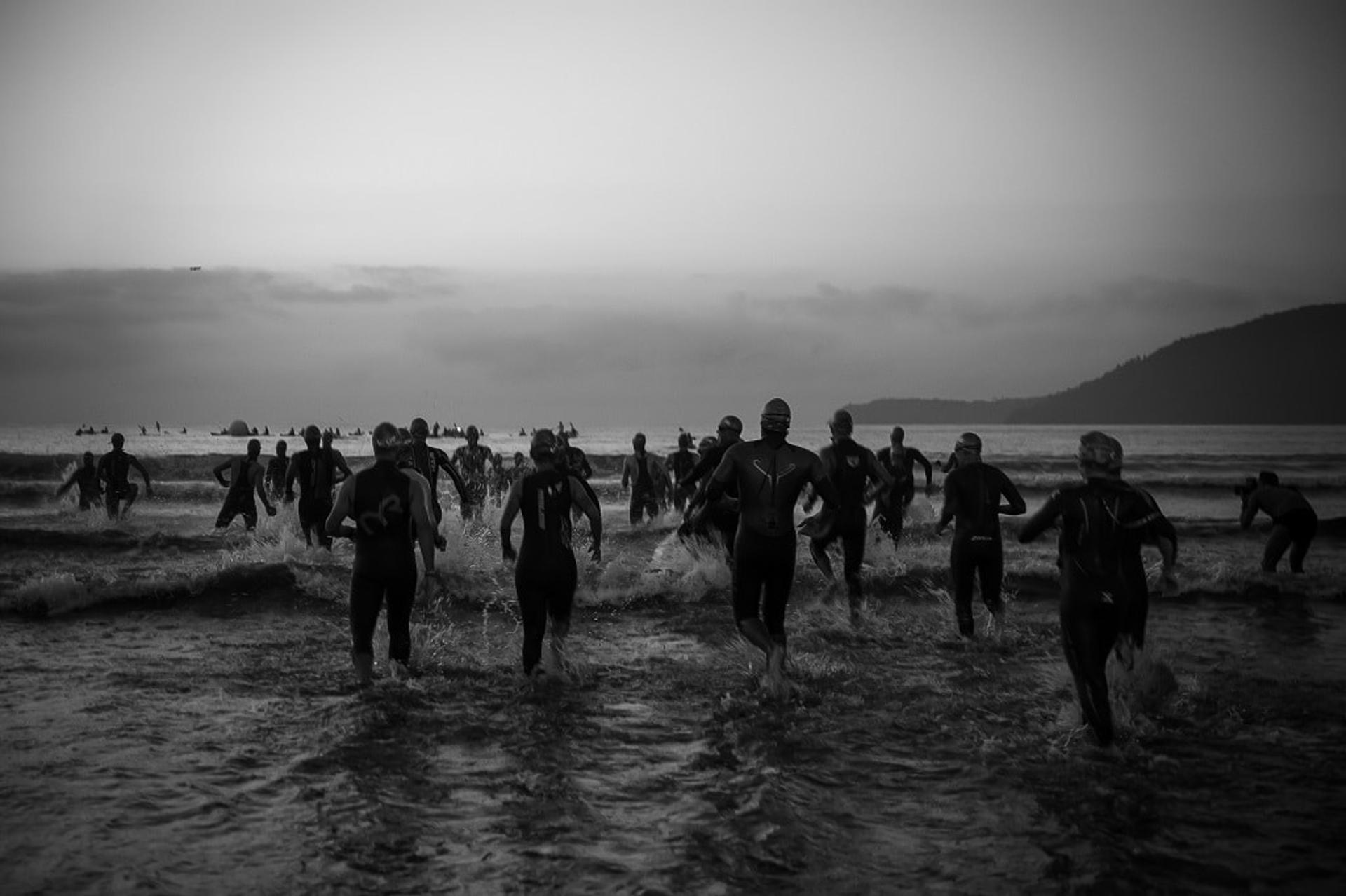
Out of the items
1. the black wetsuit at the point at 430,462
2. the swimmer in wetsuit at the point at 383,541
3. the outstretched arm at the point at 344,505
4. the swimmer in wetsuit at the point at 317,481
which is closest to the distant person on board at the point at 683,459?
the black wetsuit at the point at 430,462

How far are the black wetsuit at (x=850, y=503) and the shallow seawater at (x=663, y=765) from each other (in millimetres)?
722

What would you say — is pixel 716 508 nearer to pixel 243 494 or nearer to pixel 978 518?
pixel 978 518

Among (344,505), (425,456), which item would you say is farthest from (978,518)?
(425,456)

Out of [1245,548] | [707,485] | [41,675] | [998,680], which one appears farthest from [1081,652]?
[1245,548]

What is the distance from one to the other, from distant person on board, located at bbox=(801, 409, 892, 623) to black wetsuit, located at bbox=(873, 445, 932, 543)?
4068 millimetres

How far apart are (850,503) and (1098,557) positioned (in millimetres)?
4732

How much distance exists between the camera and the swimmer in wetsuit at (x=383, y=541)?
7.55 meters

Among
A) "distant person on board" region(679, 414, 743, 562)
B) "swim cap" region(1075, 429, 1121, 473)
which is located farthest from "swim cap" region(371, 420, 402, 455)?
"swim cap" region(1075, 429, 1121, 473)

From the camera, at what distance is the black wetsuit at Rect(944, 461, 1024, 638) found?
9312 mm

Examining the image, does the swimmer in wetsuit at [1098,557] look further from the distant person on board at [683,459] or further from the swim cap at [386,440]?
the distant person on board at [683,459]

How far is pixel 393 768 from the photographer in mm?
5879

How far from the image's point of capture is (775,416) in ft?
25.3

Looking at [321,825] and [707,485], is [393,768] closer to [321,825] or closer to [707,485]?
[321,825]

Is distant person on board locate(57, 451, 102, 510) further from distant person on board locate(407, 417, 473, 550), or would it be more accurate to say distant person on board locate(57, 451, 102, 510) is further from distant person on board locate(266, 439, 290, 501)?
distant person on board locate(407, 417, 473, 550)
